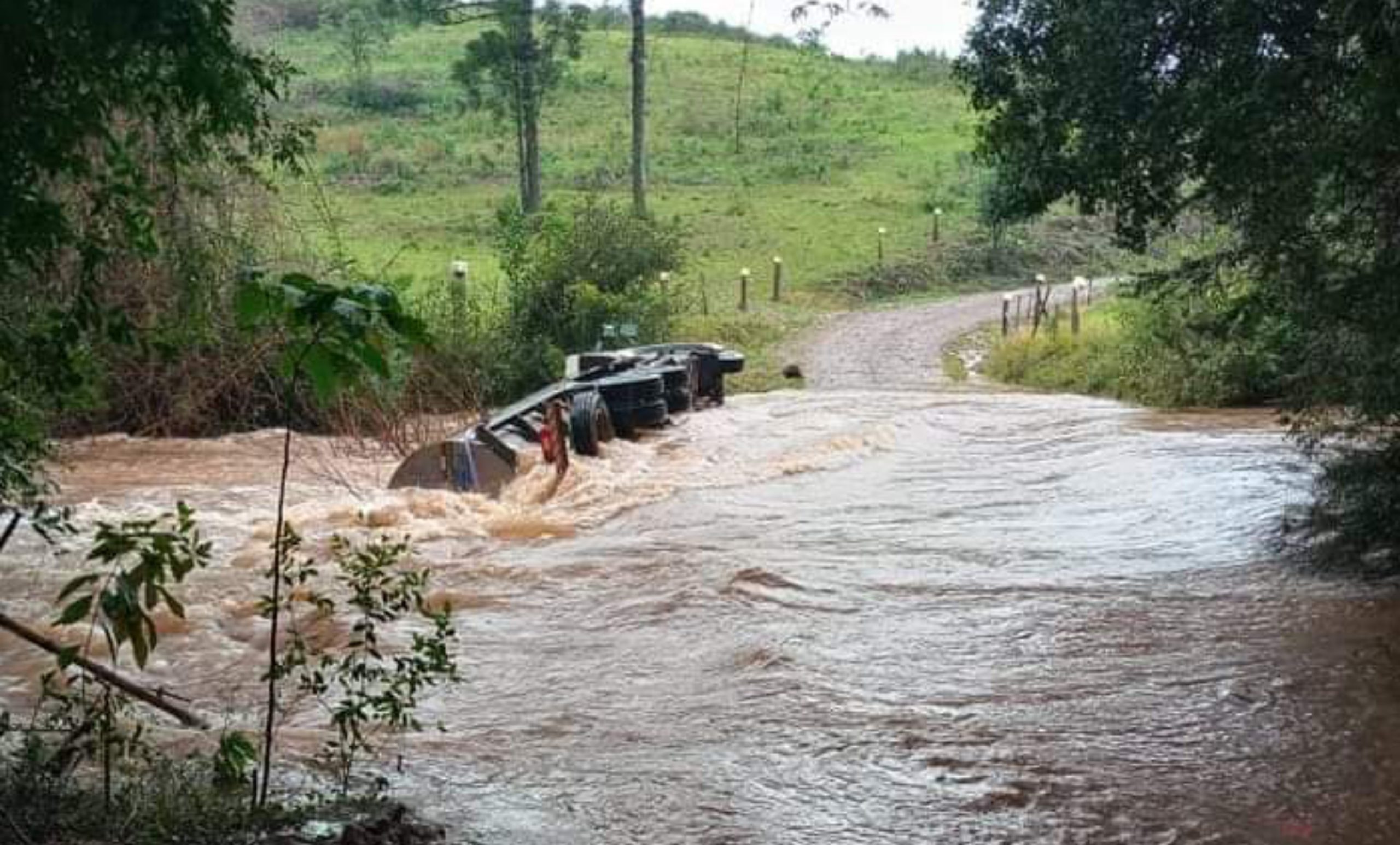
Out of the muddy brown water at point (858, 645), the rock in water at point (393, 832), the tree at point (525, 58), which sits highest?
the tree at point (525, 58)

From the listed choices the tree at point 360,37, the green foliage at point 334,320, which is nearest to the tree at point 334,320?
the green foliage at point 334,320

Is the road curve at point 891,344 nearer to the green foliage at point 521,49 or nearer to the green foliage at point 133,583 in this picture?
the green foliage at point 521,49

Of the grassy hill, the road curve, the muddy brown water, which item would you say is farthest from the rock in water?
the grassy hill

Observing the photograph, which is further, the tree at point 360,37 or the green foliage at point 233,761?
the tree at point 360,37

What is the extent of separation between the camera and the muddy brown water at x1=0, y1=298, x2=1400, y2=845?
6.08 meters

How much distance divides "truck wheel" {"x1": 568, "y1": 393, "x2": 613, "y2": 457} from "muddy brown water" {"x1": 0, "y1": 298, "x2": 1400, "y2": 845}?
265 millimetres

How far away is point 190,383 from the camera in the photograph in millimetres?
18891

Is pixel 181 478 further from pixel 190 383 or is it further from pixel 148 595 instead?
pixel 148 595

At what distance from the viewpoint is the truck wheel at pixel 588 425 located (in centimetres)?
1567

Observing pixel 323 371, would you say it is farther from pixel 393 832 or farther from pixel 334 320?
pixel 393 832

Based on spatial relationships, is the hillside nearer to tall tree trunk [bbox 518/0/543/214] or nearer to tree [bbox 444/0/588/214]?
tall tree trunk [bbox 518/0/543/214]

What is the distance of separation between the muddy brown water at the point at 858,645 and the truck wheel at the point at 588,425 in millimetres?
265

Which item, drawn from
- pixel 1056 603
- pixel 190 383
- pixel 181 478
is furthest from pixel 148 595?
pixel 190 383

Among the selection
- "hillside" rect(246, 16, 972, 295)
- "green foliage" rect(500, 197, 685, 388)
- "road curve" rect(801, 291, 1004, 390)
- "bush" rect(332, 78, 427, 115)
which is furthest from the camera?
"bush" rect(332, 78, 427, 115)
